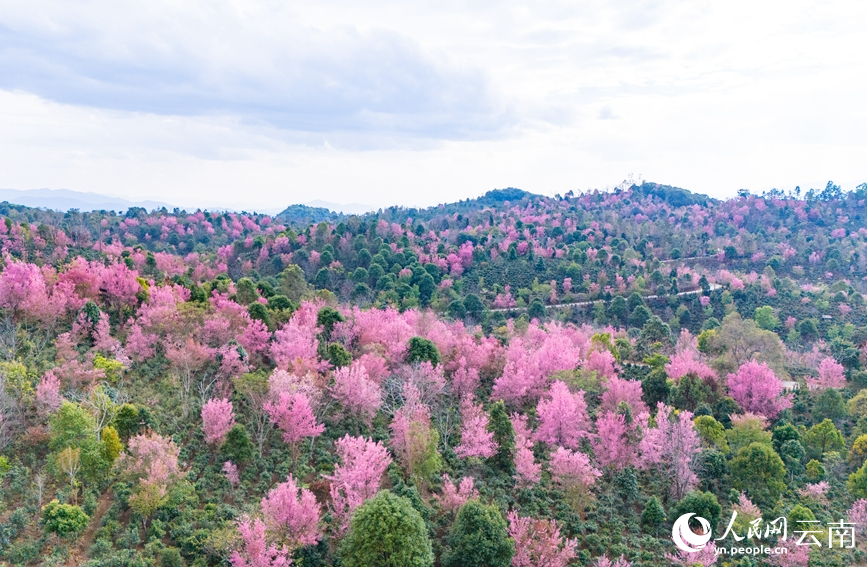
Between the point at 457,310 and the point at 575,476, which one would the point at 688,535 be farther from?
the point at 457,310

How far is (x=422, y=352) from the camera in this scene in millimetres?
34562

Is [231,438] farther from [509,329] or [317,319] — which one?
[509,329]

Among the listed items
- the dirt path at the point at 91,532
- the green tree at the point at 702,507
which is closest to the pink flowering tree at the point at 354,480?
the dirt path at the point at 91,532

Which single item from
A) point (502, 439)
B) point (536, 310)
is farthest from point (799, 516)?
point (536, 310)

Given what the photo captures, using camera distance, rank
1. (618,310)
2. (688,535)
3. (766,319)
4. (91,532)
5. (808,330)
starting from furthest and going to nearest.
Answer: (618,310) → (766,319) → (808,330) → (688,535) → (91,532)

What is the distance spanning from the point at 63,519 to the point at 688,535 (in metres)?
26.1

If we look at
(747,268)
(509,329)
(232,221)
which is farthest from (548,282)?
(232,221)

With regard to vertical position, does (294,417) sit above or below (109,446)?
above

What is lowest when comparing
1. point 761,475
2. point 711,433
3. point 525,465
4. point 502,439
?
point 761,475

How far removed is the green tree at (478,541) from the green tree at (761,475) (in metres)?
15.3

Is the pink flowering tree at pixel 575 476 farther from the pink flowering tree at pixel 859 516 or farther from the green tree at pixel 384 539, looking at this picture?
the pink flowering tree at pixel 859 516

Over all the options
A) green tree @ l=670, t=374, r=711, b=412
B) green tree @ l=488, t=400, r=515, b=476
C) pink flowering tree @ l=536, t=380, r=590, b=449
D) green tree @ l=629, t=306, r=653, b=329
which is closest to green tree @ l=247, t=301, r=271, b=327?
green tree @ l=488, t=400, r=515, b=476

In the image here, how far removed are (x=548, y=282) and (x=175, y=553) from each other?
62111mm

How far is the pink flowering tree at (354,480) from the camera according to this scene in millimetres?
21656
